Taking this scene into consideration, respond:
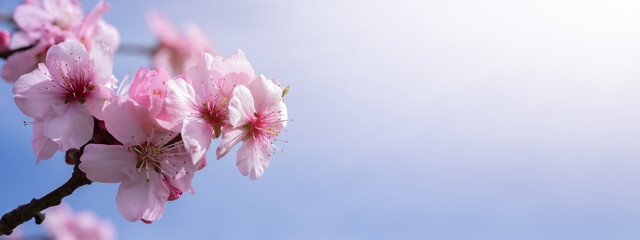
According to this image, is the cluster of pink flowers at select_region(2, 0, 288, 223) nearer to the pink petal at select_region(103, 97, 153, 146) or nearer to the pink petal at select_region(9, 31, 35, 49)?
the pink petal at select_region(103, 97, 153, 146)

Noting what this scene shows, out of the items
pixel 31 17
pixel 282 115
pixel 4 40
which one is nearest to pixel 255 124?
pixel 282 115

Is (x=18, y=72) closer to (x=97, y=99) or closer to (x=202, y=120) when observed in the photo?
(x=97, y=99)

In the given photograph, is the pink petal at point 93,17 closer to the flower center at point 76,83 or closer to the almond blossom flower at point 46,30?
the almond blossom flower at point 46,30

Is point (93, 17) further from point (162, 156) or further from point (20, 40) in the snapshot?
point (162, 156)

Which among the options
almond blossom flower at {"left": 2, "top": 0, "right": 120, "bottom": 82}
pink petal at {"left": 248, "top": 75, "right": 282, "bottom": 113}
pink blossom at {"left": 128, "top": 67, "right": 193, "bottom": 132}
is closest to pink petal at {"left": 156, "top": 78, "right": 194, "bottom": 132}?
pink blossom at {"left": 128, "top": 67, "right": 193, "bottom": 132}

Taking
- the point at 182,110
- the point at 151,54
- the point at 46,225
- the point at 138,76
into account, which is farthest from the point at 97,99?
the point at 46,225
